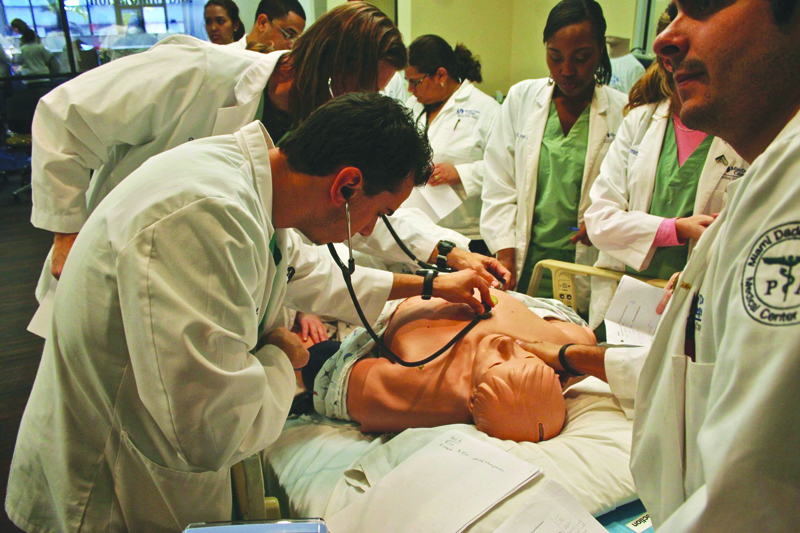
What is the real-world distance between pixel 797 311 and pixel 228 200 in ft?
2.46

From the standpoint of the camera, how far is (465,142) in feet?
9.72

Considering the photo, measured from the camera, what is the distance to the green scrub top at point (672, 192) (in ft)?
6.28

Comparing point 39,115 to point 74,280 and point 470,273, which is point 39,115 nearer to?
point 74,280

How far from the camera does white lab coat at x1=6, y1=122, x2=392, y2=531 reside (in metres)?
0.85

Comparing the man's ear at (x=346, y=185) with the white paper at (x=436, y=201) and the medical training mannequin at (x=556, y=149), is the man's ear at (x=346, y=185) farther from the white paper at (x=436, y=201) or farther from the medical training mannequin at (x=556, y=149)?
the white paper at (x=436, y=201)

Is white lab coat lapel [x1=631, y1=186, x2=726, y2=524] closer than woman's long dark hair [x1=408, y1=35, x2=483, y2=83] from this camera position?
Yes

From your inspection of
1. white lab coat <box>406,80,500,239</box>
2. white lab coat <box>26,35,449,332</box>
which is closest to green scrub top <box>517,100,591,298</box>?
white lab coat <box>406,80,500,239</box>

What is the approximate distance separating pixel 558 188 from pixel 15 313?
10.4 feet

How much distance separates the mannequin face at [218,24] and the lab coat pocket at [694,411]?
3324 mm

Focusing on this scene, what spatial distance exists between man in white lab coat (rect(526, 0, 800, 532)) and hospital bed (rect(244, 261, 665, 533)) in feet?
1.17

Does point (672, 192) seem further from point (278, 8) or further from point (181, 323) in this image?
point (278, 8)

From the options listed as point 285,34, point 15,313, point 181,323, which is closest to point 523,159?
point 285,34

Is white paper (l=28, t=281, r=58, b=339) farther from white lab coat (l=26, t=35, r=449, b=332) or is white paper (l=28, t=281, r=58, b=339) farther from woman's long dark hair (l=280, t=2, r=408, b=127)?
woman's long dark hair (l=280, t=2, r=408, b=127)

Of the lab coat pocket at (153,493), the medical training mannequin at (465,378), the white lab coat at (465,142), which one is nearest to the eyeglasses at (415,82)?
the white lab coat at (465,142)
